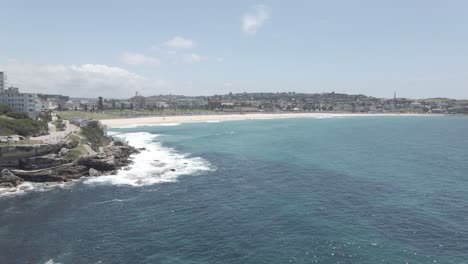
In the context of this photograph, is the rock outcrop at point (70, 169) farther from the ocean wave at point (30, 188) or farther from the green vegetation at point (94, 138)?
the green vegetation at point (94, 138)

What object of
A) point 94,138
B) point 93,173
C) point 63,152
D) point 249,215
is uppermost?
point 94,138

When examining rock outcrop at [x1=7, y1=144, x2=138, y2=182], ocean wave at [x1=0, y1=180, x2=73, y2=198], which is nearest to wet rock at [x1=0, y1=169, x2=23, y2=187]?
ocean wave at [x1=0, y1=180, x2=73, y2=198]

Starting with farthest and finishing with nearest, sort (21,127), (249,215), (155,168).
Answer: (21,127) < (155,168) < (249,215)

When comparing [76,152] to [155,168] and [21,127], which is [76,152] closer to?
[21,127]

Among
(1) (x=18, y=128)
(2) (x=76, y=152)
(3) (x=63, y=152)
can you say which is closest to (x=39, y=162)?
(3) (x=63, y=152)

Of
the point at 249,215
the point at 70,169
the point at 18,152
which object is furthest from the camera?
the point at 70,169

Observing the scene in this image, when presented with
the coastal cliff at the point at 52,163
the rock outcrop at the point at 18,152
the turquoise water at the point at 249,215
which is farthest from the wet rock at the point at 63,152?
the turquoise water at the point at 249,215

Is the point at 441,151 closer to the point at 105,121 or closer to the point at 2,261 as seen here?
the point at 2,261
